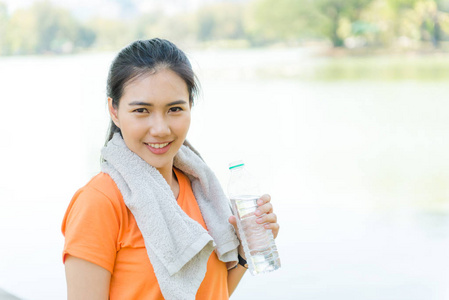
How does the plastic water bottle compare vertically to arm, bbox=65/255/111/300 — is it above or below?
below

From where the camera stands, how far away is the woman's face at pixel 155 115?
0.98 meters

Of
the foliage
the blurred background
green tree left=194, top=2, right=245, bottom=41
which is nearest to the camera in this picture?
the blurred background

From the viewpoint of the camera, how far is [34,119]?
8211mm

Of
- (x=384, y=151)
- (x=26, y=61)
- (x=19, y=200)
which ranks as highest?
(x=26, y=61)

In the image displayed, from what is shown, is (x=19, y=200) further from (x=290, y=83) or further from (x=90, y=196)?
(x=290, y=83)

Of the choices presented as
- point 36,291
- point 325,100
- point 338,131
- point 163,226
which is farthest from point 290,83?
point 163,226

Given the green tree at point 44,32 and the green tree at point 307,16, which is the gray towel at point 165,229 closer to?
the green tree at point 44,32

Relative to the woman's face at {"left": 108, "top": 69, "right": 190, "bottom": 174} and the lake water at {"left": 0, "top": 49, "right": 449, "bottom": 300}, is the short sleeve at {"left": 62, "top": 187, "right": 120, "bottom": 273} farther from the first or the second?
the lake water at {"left": 0, "top": 49, "right": 449, "bottom": 300}

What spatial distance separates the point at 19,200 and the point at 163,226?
13.1ft

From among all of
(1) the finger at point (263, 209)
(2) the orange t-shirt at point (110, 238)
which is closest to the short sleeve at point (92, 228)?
(2) the orange t-shirt at point (110, 238)

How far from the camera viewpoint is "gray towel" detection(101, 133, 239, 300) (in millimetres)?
966

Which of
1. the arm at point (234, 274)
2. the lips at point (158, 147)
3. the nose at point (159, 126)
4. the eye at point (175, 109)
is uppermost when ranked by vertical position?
the eye at point (175, 109)

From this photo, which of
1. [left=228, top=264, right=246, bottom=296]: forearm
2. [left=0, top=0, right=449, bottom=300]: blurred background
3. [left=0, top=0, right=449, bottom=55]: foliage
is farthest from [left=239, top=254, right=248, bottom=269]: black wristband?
[left=0, top=0, right=449, bottom=55]: foliage

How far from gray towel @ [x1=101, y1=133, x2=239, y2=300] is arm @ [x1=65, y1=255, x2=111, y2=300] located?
0.10m
